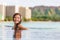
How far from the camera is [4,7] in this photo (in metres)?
2.74

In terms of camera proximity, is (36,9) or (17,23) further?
(36,9)

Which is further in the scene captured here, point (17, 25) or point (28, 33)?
point (28, 33)

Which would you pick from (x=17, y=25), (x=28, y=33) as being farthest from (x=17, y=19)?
(x=28, y=33)

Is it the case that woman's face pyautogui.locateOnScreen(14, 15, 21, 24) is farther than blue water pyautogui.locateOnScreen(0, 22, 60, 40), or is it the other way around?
blue water pyautogui.locateOnScreen(0, 22, 60, 40)

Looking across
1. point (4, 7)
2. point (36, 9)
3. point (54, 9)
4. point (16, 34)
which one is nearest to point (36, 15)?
point (36, 9)

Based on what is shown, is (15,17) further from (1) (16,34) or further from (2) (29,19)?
(2) (29,19)

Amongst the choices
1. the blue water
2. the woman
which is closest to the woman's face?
the woman

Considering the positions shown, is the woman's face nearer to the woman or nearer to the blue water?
the woman

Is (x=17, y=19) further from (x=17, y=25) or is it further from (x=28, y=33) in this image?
(x=28, y=33)

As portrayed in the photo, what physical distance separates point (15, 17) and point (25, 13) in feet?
4.21

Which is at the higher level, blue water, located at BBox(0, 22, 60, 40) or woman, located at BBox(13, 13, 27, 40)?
woman, located at BBox(13, 13, 27, 40)

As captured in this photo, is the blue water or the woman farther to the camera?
the blue water

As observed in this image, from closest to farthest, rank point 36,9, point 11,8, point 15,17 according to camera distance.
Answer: point 15,17, point 11,8, point 36,9

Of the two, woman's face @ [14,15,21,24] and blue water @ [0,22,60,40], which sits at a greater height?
woman's face @ [14,15,21,24]
